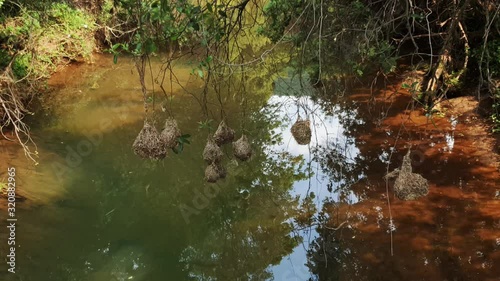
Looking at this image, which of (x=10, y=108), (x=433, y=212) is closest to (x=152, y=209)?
(x=10, y=108)

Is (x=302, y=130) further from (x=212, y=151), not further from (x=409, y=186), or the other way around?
(x=409, y=186)

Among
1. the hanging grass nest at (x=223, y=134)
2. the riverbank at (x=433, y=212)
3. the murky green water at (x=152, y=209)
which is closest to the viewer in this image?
the hanging grass nest at (x=223, y=134)

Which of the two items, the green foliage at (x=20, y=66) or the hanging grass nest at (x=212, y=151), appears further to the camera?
the green foliage at (x=20, y=66)

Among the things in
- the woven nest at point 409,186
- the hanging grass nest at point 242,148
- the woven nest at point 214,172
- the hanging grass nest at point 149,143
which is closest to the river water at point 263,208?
the hanging grass nest at point 242,148

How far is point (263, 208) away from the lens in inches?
199

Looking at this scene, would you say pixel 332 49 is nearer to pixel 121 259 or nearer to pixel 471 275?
pixel 471 275

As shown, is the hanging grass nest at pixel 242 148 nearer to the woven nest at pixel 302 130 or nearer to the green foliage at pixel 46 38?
Result: the woven nest at pixel 302 130

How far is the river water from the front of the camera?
13.7 ft

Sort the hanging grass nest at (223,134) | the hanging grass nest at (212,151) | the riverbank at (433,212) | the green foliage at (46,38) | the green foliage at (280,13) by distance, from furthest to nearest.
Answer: the green foliage at (46,38) < the green foliage at (280,13) < the riverbank at (433,212) < the hanging grass nest at (223,134) < the hanging grass nest at (212,151)

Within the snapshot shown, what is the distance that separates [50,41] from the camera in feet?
28.7

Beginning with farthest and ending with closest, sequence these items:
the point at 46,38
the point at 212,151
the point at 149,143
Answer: the point at 46,38 → the point at 212,151 → the point at 149,143

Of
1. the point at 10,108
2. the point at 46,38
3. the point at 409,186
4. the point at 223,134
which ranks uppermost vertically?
the point at 46,38

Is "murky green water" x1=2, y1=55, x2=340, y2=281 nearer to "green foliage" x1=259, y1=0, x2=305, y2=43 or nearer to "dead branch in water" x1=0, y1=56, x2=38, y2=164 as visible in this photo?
"dead branch in water" x1=0, y1=56, x2=38, y2=164

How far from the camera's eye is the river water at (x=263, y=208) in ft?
13.7
